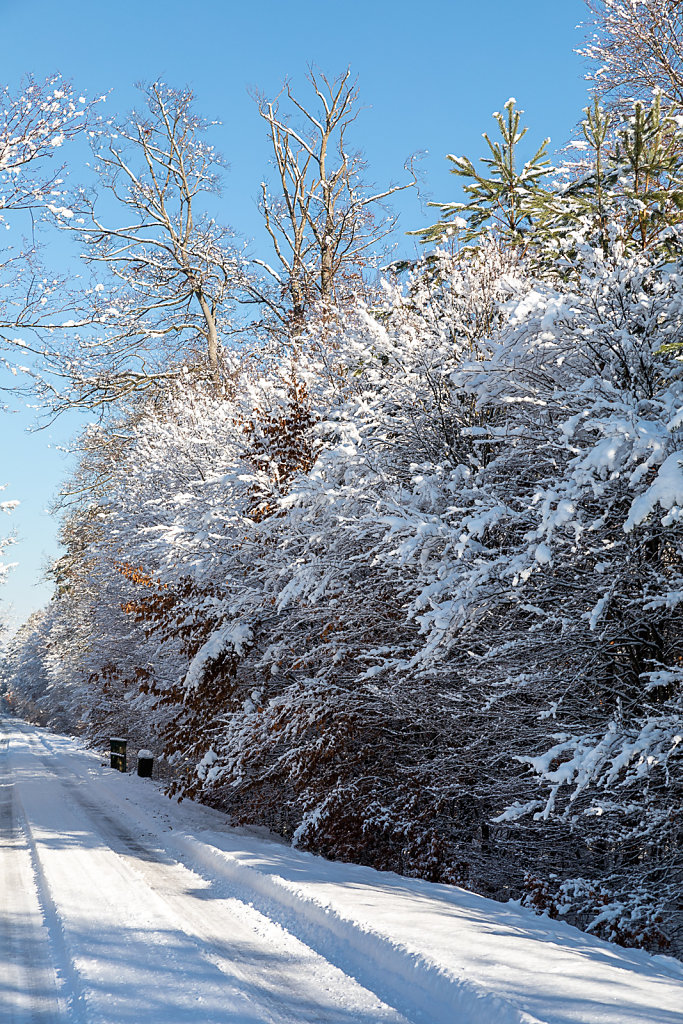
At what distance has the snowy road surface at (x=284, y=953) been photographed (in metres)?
4.18

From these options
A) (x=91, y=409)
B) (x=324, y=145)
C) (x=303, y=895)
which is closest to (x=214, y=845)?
(x=303, y=895)

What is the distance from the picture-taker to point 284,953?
531 cm

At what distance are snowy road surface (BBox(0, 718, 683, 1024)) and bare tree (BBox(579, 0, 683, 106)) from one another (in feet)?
30.0

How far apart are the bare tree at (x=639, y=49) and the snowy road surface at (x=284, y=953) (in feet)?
30.0

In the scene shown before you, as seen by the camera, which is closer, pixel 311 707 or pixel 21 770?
pixel 311 707

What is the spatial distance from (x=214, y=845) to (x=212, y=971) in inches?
171

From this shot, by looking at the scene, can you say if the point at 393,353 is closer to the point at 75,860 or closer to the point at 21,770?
the point at 75,860

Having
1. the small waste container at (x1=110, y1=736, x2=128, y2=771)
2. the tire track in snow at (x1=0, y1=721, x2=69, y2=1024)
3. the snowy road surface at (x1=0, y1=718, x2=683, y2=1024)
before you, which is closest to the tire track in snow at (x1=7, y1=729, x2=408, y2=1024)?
the snowy road surface at (x1=0, y1=718, x2=683, y2=1024)

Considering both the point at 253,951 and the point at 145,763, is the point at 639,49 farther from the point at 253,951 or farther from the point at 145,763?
the point at 145,763

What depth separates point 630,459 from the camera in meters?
5.65

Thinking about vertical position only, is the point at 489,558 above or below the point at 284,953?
above

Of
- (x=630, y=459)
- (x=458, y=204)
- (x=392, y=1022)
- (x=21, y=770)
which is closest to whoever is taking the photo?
(x=392, y=1022)

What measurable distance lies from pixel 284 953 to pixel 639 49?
450 inches

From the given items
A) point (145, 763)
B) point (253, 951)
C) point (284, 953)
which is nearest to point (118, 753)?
point (145, 763)
